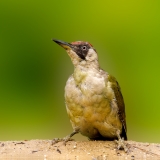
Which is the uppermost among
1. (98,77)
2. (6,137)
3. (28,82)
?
(98,77)

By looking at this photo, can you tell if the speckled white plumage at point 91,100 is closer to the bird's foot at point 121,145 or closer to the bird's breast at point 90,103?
the bird's breast at point 90,103

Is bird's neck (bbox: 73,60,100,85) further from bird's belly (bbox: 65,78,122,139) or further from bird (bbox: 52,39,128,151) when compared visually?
bird's belly (bbox: 65,78,122,139)

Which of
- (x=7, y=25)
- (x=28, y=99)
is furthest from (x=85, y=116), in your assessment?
(x=7, y=25)

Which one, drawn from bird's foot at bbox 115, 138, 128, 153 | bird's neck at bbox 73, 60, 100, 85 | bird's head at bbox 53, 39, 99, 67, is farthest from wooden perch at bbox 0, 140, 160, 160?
bird's head at bbox 53, 39, 99, 67

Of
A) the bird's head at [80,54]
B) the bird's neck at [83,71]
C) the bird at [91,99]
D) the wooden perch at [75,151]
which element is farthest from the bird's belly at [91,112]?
the bird's head at [80,54]

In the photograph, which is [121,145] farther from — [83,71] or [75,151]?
[83,71]

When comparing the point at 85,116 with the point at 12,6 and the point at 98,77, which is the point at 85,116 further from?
the point at 12,6
